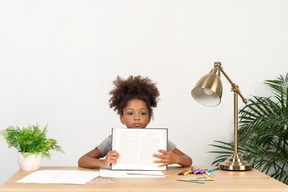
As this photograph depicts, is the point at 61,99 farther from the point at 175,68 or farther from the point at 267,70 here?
the point at 267,70

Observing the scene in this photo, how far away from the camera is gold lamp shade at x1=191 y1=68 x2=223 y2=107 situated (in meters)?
1.83

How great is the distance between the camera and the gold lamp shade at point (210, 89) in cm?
183

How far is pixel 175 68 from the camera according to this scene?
3.48m

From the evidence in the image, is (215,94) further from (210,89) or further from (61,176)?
(61,176)

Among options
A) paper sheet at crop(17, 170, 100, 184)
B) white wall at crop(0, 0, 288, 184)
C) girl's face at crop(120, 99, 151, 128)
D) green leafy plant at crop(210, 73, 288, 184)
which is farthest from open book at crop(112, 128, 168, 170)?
white wall at crop(0, 0, 288, 184)

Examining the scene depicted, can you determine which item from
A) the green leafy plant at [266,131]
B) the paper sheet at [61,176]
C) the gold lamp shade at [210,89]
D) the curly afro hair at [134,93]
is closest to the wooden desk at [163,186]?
the paper sheet at [61,176]

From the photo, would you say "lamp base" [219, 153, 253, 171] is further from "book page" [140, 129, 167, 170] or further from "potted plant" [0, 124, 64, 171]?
"potted plant" [0, 124, 64, 171]

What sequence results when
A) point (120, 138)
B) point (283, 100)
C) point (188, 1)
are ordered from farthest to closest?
point (188, 1) < point (283, 100) < point (120, 138)

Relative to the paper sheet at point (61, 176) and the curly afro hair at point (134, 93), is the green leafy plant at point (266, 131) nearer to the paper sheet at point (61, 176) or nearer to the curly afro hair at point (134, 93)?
the curly afro hair at point (134, 93)

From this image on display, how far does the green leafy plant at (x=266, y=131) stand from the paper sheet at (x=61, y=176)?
1425 millimetres

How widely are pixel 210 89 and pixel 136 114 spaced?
0.55 meters

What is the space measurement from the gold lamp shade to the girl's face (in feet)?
1.18

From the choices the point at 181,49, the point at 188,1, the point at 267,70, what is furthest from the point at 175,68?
the point at 267,70

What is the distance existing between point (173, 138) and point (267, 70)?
43.4 inches
